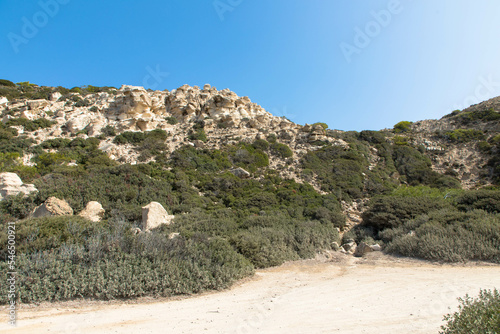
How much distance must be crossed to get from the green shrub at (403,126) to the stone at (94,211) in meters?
32.2

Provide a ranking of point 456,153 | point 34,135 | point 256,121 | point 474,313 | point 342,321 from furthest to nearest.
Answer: point 256,121, point 456,153, point 34,135, point 342,321, point 474,313

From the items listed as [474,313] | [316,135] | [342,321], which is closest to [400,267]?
[342,321]

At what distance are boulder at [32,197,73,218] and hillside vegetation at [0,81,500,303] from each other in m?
1.08

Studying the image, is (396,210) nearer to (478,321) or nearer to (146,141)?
(478,321)

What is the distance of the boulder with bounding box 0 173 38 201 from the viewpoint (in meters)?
11.3

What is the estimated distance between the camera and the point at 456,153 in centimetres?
2353

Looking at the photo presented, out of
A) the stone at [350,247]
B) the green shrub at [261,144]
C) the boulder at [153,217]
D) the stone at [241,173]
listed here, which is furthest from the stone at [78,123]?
the stone at [350,247]

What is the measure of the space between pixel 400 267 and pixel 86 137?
23.7 meters

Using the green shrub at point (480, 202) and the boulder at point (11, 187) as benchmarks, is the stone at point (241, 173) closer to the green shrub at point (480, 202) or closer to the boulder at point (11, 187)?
the boulder at point (11, 187)

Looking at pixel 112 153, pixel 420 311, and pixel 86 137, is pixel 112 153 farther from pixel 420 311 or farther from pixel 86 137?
pixel 420 311

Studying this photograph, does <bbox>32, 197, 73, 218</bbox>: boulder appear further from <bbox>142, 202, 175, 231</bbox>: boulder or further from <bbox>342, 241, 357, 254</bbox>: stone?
<bbox>342, 241, 357, 254</bbox>: stone

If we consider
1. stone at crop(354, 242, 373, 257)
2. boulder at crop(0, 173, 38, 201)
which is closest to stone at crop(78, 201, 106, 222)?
boulder at crop(0, 173, 38, 201)

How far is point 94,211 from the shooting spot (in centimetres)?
1082

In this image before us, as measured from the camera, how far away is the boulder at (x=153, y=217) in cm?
983
